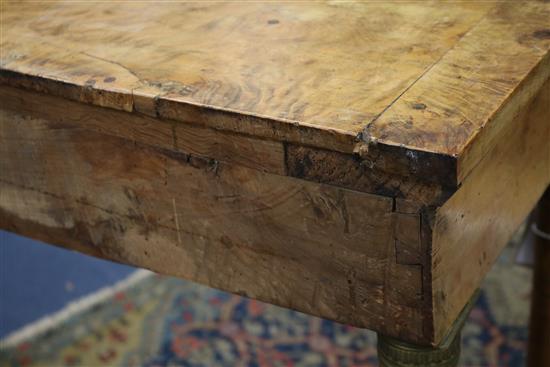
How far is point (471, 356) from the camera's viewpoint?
1683 millimetres

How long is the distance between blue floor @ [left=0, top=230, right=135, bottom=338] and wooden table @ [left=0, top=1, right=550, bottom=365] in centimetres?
85

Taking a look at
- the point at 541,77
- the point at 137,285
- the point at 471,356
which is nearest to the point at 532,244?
the point at 471,356

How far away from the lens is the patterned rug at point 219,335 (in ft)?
5.57

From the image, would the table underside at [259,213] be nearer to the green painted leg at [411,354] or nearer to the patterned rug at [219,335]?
the green painted leg at [411,354]

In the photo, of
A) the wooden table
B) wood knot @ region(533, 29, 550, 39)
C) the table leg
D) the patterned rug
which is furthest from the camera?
the patterned rug

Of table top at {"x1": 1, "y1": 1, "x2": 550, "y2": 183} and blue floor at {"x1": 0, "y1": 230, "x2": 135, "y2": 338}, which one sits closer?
table top at {"x1": 1, "y1": 1, "x2": 550, "y2": 183}

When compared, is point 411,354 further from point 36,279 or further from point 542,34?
point 36,279

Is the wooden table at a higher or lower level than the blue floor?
higher

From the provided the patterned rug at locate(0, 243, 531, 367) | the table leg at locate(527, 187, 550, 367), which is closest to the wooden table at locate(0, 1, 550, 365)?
the table leg at locate(527, 187, 550, 367)

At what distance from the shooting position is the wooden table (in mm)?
690

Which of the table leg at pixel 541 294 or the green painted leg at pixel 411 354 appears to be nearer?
the green painted leg at pixel 411 354

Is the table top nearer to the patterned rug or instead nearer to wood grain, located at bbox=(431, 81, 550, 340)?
wood grain, located at bbox=(431, 81, 550, 340)

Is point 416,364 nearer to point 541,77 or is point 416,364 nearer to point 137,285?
point 541,77

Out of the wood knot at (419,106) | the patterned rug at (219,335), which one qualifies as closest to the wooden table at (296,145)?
the wood knot at (419,106)
